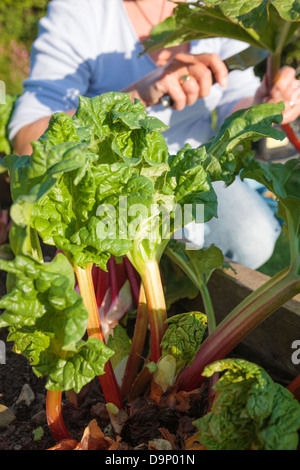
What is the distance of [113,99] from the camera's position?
1.04m

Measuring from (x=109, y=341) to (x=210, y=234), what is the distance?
39.8 inches

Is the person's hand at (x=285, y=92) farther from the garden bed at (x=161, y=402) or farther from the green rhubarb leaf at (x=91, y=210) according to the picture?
the green rhubarb leaf at (x=91, y=210)

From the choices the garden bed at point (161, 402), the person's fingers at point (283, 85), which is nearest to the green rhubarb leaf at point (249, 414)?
the garden bed at point (161, 402)

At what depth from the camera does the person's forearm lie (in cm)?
176

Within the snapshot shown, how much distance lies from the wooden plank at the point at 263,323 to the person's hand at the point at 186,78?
2.11 ft

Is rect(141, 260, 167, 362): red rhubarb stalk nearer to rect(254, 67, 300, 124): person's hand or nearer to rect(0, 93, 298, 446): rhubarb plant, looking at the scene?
rect(0, 93, 298, 446): rhubarb plant

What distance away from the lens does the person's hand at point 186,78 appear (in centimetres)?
161

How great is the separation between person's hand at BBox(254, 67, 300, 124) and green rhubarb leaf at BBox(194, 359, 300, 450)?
1.27 metres

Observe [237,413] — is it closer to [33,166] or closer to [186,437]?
[186,437]

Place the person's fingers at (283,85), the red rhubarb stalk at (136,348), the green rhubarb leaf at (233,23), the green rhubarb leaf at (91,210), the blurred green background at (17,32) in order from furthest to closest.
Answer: the blurred green background at (17,32) → the person's fingers at (283,85) → the green rhubarb leaf at (233,23) → the red rhubarb stalk at (136,348) → the green rhubarb leaf at (91,210)

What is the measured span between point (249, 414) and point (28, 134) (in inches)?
55.9

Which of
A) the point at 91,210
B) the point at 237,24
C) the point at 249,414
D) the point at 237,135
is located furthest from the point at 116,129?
the point at 237,24

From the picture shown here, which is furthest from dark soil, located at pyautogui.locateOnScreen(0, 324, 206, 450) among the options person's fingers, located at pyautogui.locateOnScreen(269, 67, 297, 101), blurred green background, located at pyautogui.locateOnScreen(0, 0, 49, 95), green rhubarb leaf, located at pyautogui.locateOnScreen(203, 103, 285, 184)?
blurred green background, located at pyautogui.locateOnScreen(0, 0, 49, 95)

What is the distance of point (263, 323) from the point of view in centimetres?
134
